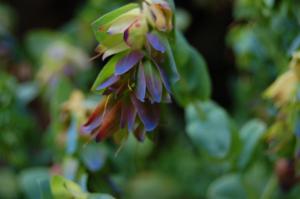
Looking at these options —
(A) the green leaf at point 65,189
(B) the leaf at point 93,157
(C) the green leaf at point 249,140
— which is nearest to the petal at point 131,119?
(A) the green leaf at point 65,189

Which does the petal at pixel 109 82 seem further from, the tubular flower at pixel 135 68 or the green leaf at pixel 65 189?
the green leaf at pixel 65 189

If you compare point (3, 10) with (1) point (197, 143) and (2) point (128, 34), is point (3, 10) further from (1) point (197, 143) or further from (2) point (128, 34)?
(2) point (128, 34)

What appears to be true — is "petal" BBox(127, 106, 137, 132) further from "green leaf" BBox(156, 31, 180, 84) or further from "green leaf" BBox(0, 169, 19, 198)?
"green leaf" BBox(0, 169, 19, 198)

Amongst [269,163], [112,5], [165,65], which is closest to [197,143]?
[269,163]

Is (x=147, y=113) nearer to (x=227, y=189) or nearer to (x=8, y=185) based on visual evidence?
(x=227, y=189)

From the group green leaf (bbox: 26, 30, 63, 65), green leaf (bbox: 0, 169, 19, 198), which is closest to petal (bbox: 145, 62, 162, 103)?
green leaf (bbox: 0, 169, 19, 198)
